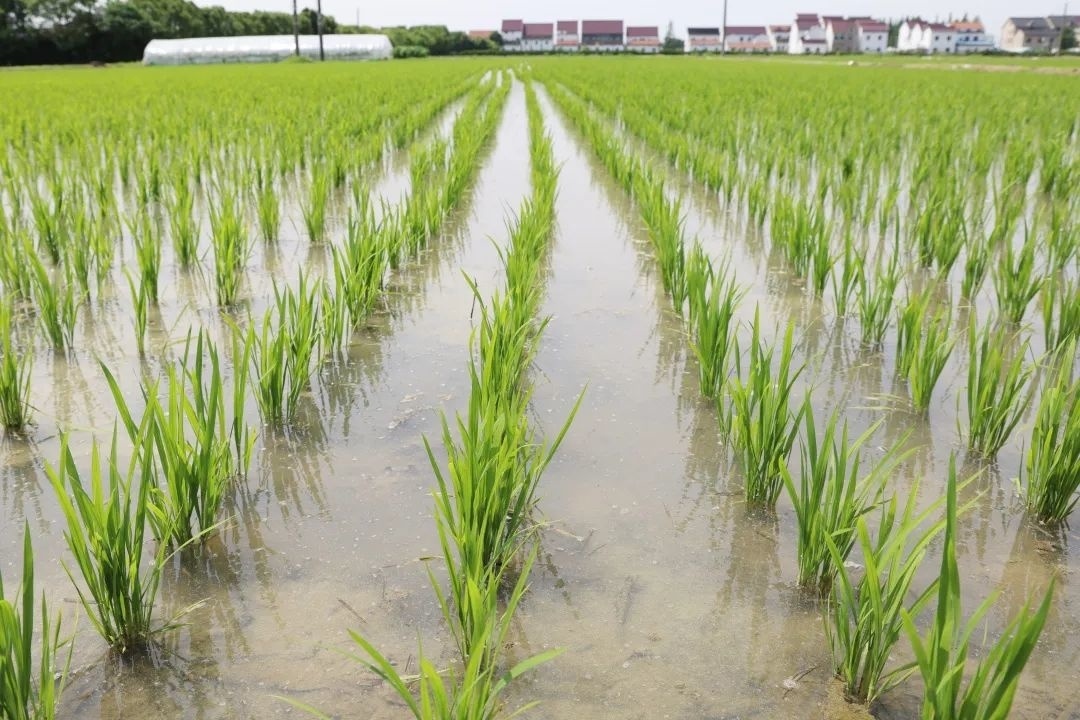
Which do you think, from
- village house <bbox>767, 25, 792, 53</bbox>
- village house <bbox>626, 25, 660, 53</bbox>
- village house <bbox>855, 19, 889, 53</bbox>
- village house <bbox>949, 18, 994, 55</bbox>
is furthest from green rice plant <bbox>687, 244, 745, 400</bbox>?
village house <bbox>767, 25, 792, 53</bbox>

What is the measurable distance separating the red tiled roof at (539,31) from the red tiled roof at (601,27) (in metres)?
3.38

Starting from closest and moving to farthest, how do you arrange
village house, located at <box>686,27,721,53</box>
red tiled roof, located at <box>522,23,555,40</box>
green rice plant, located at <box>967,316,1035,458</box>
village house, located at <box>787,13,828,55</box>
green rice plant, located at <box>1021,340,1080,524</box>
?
green rice plant, located at <box>1021,340,1080,524</box>
green rice plant, located at <box>967,316,1035,458</box>
village house, located at <box>787,13,828,55</box>
red tiled roof, located at <box>522,23,555,40</box>
village house, located at <box>686,27,721,53</box>

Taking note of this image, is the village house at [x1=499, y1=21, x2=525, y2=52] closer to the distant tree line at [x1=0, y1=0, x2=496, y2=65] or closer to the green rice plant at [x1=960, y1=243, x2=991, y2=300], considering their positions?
the distant tree line at [x1=0, y1=0, x2=496, y2=65]

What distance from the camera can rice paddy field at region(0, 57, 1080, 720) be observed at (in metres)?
1.31

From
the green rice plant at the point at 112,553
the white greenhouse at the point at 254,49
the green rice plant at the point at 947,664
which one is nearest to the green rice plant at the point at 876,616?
the green rice plant at the point at 947,664

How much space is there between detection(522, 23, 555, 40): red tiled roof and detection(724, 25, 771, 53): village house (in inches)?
740

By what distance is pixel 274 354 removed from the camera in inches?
82.4

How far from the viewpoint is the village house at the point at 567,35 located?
83188 mm

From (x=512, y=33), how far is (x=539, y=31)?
123 inches

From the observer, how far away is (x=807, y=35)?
81.7 metres

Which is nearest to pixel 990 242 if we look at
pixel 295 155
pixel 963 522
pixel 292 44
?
pixel 963 522

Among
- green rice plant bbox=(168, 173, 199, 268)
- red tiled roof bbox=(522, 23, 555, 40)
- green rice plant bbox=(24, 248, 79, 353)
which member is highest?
red tiled roof bbox=(522, 23, 555, 40)

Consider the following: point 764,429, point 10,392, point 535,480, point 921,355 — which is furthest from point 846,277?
point 10,392

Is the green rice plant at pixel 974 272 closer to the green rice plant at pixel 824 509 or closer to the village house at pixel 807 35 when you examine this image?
the green rice plant at pixel 824 509
